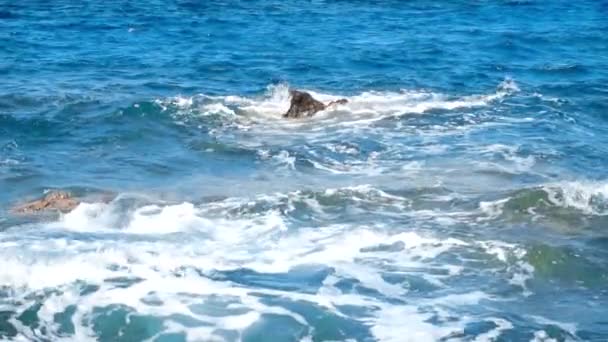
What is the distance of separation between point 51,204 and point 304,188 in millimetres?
3370

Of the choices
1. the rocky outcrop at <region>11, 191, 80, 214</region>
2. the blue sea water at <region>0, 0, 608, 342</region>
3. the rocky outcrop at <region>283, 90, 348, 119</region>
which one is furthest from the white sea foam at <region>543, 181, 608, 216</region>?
the rocky outcrop at <region>11, 191, 80, 214</region>

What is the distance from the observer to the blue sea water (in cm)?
1084

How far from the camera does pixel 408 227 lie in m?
13.4

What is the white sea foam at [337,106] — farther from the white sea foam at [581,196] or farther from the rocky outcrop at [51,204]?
the rocky outcrop at [51,204]

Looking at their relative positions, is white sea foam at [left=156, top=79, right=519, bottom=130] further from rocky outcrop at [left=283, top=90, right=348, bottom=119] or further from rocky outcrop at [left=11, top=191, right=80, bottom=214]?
rocky outcrop at [left=11, top=191, right=80, bottom=214]

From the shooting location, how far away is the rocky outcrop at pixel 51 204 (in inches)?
548

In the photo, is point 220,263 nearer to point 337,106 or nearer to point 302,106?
point 302,106

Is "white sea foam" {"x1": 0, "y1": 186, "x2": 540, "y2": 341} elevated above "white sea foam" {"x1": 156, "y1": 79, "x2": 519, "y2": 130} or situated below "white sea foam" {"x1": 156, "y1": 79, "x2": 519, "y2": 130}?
above

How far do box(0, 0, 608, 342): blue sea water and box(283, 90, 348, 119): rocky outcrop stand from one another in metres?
0.35

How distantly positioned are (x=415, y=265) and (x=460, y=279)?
60cm

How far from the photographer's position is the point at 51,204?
14.1 metres

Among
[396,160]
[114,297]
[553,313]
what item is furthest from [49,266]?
[396,160]

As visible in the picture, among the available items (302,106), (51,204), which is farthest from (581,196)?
(51,204)

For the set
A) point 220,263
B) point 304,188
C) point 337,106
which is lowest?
point 337,106
